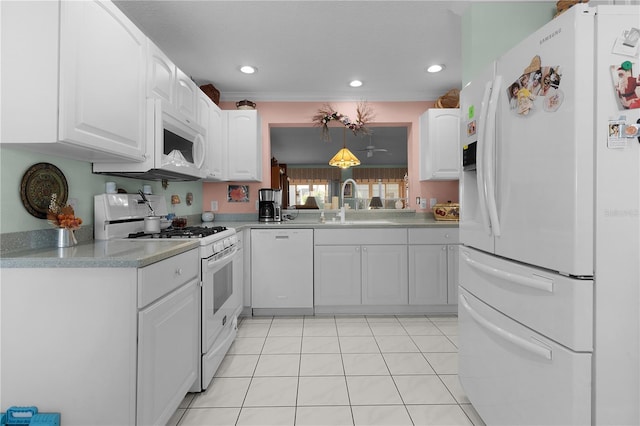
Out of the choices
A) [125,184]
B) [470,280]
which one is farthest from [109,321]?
[470,280]

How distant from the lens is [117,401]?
1.27 m

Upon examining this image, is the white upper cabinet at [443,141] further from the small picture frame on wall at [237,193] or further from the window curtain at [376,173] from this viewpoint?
the window curtain at [376,173]

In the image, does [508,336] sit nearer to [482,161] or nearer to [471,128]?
[482,161]

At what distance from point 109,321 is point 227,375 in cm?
111

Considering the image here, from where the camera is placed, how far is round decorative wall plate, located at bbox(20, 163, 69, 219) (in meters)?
1.55

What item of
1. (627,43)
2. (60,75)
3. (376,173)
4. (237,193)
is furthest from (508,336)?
(376,173)

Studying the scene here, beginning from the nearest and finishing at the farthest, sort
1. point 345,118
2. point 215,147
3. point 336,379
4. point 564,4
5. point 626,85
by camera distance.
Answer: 1. point 626,85
2. point 564,4
3. point 336,379
4. point 215,147
5. point 345,118

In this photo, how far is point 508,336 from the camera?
1.31 m

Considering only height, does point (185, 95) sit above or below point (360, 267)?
above

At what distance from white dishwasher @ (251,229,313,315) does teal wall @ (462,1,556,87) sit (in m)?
2.00

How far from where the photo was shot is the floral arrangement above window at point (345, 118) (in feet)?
12.6

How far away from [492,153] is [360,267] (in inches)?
81.6

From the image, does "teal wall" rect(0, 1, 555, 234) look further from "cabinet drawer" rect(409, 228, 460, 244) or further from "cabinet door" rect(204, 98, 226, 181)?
"cabinet drawer" rect(409, 228, 460, 244)

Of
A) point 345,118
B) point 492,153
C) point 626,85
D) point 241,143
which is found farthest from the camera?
point 345,118
